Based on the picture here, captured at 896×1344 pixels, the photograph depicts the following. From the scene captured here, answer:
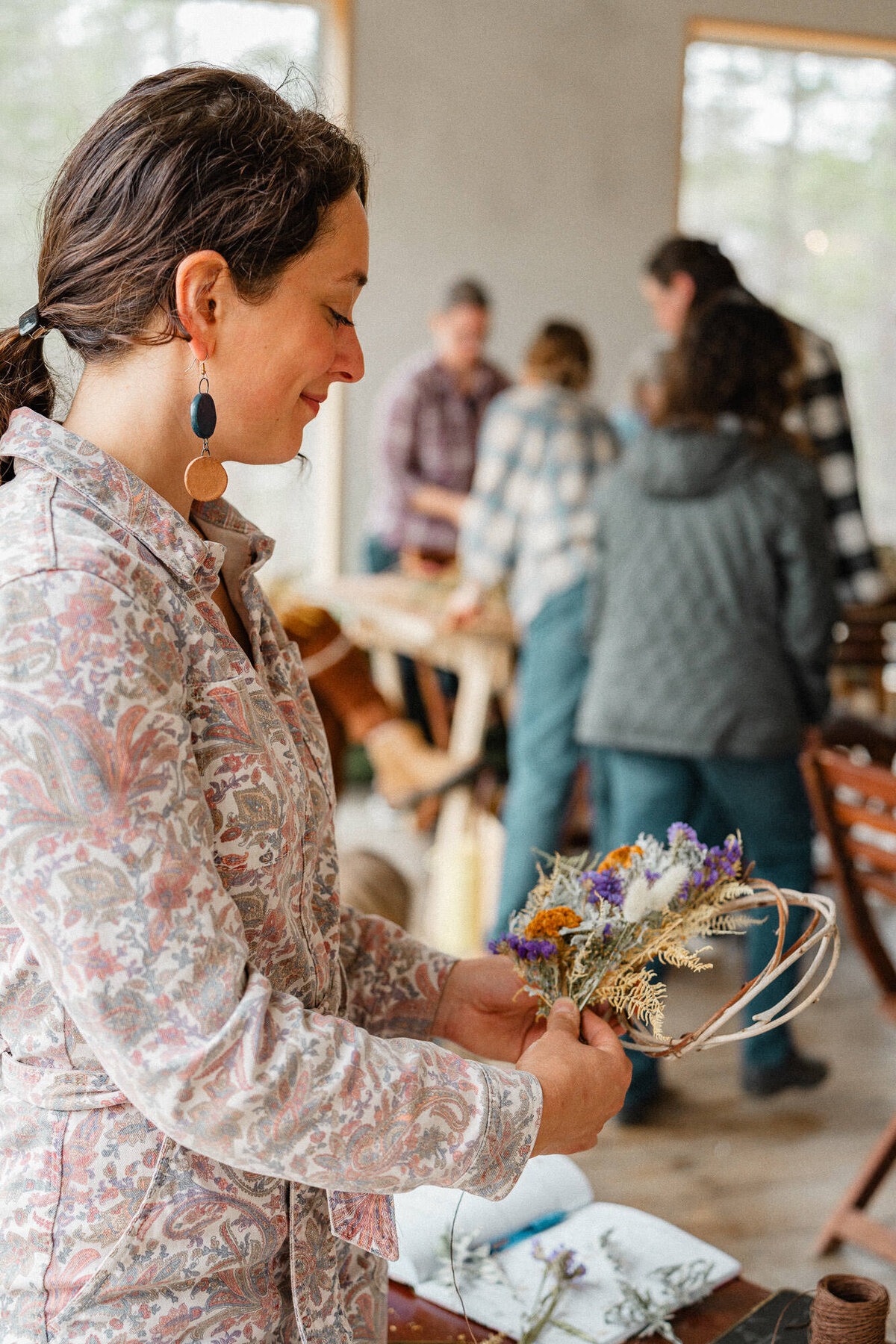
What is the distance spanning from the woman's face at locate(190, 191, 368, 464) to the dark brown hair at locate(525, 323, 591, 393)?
2.66 m

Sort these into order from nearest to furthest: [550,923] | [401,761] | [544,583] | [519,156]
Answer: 1. [550,923]
2. [544,583]
3. [401,761]
4. [519,156]

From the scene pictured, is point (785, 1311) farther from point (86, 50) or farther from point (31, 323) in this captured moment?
point (86, 50)

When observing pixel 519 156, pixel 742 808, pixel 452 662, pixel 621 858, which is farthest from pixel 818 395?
pixel 519 156

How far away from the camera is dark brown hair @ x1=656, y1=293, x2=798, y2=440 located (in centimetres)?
264

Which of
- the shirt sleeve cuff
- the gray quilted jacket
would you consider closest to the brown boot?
the gray quilted jacket

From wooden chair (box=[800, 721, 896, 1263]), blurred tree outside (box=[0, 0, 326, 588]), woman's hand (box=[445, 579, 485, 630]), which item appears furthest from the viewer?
blurred tree outside (box=[0, 0, 326, 588])

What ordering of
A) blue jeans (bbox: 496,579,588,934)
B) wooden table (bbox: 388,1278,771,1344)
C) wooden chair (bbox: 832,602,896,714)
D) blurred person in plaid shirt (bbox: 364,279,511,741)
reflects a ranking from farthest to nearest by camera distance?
blurred person in plaid shirt (bbox: 364,279,511,741) → wooden chair (bbox: 832,602,896,714) → blue jeans (bbox: 496,579,588,934) → wooden table (bbox: 388,1278,771,1344)

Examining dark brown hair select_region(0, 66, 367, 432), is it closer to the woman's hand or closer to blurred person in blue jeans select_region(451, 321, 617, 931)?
blurred person in blue jeans select_region(451, 321, 617, 931)

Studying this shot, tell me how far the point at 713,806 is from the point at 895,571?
2.54 metres

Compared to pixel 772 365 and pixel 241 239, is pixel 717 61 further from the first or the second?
pixel 241 239

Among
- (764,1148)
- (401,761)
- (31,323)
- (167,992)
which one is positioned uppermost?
(31,323)

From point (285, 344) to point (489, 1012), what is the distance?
2.01 feet

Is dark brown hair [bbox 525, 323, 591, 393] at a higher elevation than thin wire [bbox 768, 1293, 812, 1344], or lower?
higher

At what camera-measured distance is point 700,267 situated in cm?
289
